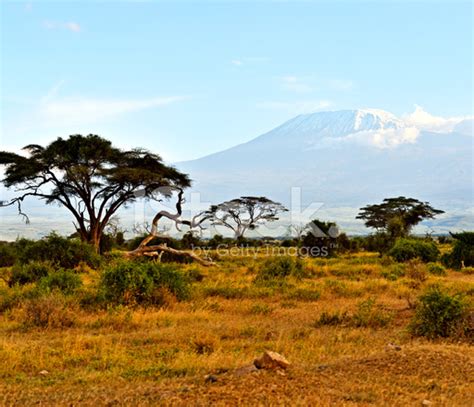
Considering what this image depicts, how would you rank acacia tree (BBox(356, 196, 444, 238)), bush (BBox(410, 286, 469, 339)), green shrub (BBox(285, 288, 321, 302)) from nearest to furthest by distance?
bush (BBox(410, 286, 469, 339)), green shrub (BBox(285, 288, 321, 302)), acacia tree (BBox(356, 196, 444, 238))

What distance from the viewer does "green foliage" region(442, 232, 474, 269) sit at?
73.7 feet

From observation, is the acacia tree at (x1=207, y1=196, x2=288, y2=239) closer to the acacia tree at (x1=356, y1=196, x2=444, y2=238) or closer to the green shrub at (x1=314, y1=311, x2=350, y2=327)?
the acacia tree at (x1=356, y1=196, x2=444, y2=238)

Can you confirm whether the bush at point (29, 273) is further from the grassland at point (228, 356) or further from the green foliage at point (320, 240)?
the green foliage at point (320, 240)

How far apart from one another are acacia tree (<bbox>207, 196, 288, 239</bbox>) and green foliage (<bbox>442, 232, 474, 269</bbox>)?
2649cm

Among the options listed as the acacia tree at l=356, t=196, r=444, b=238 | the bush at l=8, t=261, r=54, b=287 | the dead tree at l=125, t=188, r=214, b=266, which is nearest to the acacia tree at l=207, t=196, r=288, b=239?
the acacia tree at l=356, t=196, r=444, b=238

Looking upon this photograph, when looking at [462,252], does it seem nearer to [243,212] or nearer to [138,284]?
[138,284]

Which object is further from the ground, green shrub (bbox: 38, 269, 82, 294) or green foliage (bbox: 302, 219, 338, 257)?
green foliage (bbox: 302, 219, 338, 257)

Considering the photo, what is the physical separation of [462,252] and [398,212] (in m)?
24.9

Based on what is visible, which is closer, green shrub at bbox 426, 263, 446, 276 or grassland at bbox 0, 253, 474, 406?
grassland at bbox 0, 253, 474, 406

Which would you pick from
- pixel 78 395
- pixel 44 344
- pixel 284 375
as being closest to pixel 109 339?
pixel 44 344

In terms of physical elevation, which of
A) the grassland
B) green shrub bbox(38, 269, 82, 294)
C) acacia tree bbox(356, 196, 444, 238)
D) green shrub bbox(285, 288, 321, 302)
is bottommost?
the grassland

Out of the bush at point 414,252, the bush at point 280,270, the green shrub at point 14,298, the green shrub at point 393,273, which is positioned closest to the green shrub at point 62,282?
the green shrub at point 14,298

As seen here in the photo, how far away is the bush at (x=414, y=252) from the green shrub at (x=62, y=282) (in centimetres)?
1637

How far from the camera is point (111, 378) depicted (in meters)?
5.79
